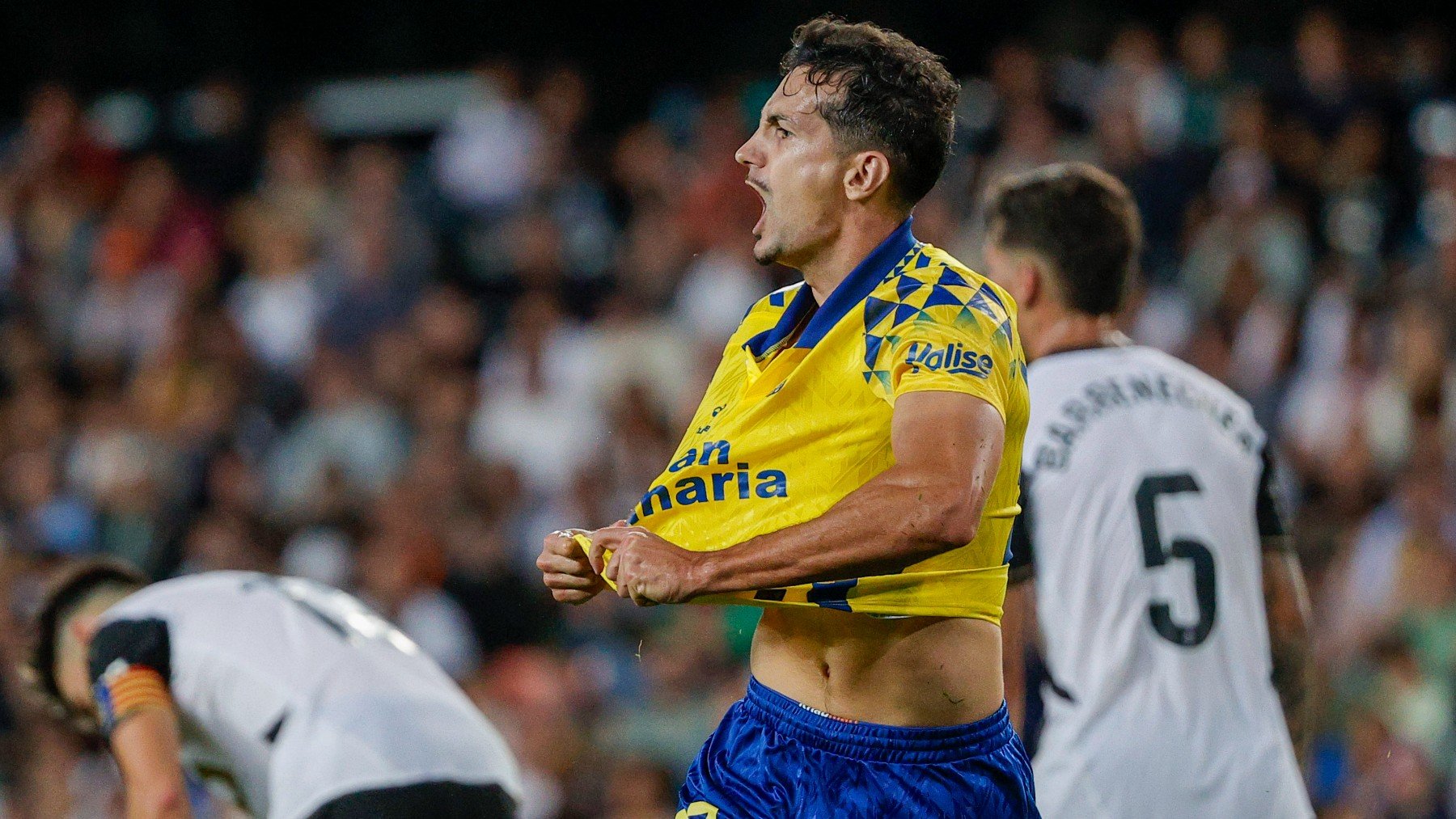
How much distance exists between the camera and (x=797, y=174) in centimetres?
313

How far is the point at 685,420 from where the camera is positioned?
9.85m

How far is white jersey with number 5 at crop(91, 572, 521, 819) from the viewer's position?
4066 millimetres

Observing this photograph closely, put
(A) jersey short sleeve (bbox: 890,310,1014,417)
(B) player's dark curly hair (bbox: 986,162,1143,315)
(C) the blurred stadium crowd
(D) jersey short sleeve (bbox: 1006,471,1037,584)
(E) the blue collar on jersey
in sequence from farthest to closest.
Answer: (C) the blurred stadium crowd → (B) player's dark curly hair (bbox: 986,162,1143,315) → (D) jersey short sleeve (bbox: 1006,471,1037,584) → (E) the blue collar on jersey → (A) jersey short sleeve (bbox: 890,310,1014,417)

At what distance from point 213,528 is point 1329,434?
6.14 meters

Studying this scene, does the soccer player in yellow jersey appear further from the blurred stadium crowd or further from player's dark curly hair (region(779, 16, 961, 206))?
the blurred stadium crowd

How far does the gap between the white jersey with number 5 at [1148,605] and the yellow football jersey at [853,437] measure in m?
1.02

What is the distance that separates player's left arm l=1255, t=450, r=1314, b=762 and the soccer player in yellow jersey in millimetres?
1321

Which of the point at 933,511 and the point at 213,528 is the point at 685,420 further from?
the point at 933,511

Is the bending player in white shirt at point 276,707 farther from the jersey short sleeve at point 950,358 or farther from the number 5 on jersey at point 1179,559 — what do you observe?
the jersey short sleeve at point 950,358

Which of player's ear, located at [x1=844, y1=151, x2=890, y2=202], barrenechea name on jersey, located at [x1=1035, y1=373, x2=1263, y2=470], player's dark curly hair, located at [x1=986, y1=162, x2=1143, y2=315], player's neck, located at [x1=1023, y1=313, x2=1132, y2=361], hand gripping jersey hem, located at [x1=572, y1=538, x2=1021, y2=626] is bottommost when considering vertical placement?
hand gripping jersey hem, located at [x1=572, y1=538, x2=1021, y2=626]

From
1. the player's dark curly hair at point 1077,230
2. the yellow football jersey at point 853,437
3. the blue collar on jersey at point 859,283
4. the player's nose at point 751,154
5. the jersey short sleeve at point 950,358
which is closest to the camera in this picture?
the jersey short sleeve at point 950,358

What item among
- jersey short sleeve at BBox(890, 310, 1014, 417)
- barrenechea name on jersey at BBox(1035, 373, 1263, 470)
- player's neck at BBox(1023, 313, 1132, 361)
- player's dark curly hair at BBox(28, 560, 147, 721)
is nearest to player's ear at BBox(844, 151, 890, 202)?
jersey short sleeve at BBox(890, 310, 1014, 417)

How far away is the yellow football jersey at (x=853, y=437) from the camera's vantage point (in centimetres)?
294

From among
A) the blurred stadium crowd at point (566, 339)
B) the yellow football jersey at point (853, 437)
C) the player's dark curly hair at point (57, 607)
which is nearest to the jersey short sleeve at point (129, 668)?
the player's dark curly hair at point (57, 607)
